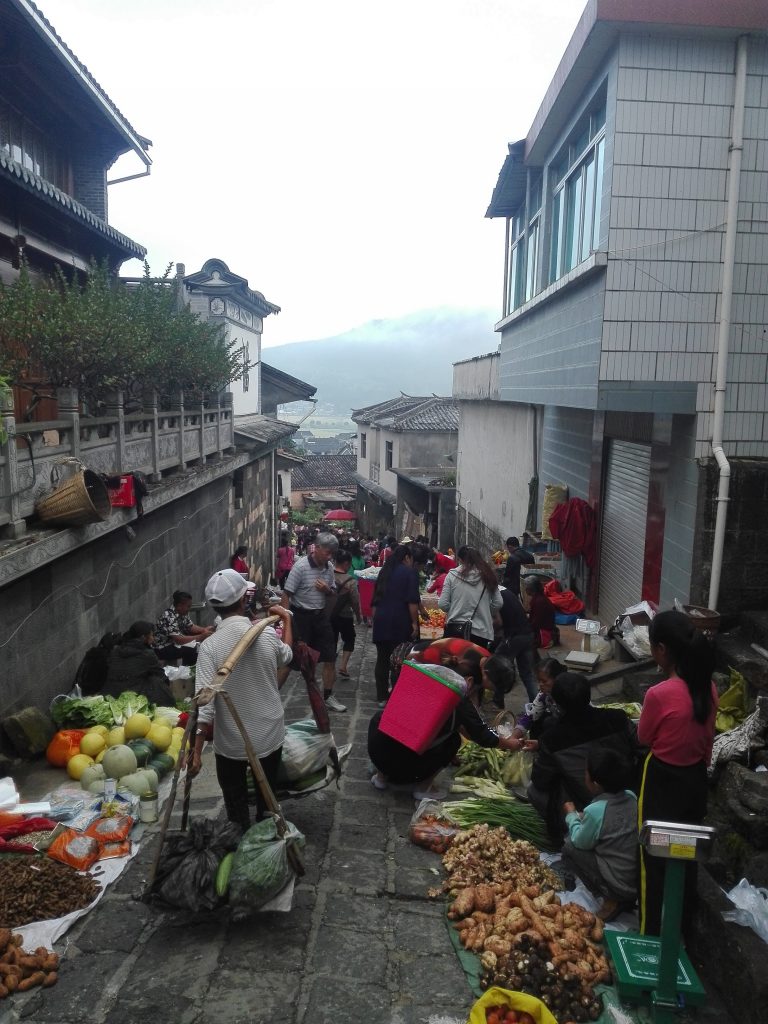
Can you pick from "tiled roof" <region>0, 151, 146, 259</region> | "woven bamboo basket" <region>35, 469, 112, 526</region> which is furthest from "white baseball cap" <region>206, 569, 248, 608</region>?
"tiled roof" <region>0, 151, 146, 259</region>

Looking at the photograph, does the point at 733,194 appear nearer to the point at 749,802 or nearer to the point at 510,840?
the point at 749,802

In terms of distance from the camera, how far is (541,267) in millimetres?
11500

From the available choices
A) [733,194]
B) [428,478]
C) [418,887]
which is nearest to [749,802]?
[418,887]

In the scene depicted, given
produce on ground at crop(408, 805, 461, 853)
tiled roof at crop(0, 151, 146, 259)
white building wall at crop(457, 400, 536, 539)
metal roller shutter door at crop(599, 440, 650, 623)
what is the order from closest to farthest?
produce on ground at crop(408, 805, 461, 853), tiled roof at crop(0, 151, 146, 259), metal roller shutter door at crop(599, 440, 650, 623), white building wall at crop(457, 400, 536, 539)

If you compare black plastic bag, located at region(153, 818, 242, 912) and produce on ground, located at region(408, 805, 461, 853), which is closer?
black plastic bag, located at region(153, 818, 242, 912)

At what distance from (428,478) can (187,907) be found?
26922mm

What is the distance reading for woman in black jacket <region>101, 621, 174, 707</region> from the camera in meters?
8.02

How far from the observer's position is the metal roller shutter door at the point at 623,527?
389 inches

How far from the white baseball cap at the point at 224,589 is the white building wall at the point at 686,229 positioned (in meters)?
4.60

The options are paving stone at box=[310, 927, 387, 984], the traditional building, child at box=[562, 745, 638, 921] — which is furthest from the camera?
the traditional building

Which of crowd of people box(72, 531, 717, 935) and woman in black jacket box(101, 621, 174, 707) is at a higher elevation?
crowd of people box(72, 531, 717, 935)

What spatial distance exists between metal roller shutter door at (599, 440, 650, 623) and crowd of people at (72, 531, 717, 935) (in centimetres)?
251

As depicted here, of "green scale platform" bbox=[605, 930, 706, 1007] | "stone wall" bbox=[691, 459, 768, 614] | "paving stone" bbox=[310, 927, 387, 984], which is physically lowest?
"paving stone" bbox=[310, 927, 387, 984]

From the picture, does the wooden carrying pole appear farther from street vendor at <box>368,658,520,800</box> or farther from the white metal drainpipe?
the white metal drainpipe
